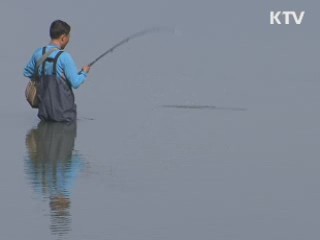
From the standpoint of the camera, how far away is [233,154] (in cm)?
1091

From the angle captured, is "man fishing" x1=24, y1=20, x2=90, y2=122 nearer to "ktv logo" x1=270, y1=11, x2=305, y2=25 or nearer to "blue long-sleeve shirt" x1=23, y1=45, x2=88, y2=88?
"blue long-sleeve shirt" x1=23, y1=45, x2=88, y2=88

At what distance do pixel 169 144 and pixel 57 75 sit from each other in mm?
1823

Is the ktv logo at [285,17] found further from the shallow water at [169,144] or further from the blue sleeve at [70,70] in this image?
the blue sleeve at [70,70]

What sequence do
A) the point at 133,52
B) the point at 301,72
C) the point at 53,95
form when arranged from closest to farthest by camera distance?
the point at 53,95, the point at 301,72, the point at 133,52

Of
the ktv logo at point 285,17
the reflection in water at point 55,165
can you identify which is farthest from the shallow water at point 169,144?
the ktv logo at point 285,17

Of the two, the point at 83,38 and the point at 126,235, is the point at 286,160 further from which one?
the point at 83,38

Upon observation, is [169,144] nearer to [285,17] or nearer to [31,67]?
[31,67]

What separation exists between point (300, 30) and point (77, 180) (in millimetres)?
17079

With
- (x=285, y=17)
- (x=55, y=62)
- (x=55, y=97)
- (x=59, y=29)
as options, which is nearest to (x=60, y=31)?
(x=59, y=29)

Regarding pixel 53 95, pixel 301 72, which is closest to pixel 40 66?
pixel 53 95

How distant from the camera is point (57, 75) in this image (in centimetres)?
1301

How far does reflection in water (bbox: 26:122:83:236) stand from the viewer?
314 inches

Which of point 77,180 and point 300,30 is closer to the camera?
point 77,180

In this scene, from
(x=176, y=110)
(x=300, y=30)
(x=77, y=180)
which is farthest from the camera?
(x=300, y=30)
